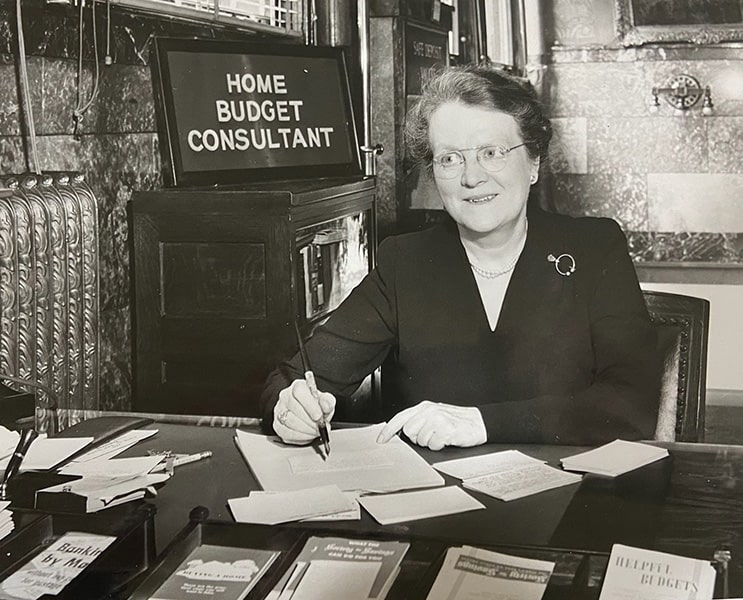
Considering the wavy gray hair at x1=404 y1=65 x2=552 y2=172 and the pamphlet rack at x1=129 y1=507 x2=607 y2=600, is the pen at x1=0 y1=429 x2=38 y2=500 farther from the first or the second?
the wavy gray hair at x1=404 y1=65 x2=552 y2=172

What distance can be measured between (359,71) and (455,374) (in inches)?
37.2

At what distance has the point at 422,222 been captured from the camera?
87.7 inches

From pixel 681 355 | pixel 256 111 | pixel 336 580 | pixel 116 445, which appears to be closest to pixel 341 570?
pixel 336 580

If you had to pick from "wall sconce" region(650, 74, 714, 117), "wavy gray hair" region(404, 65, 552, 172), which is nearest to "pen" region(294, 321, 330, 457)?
"wavy gray hair" region(404, 65, 552, 172)

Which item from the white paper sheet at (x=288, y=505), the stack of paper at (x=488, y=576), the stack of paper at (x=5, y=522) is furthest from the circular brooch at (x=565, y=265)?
the stack of paper at (x=5, y=522)

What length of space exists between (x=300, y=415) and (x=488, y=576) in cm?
58

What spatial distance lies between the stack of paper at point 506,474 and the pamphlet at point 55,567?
53 cm

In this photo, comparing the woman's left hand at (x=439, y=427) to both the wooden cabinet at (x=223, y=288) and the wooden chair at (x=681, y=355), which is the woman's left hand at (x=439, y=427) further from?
the wooden cabinet at (x=223, y=288)

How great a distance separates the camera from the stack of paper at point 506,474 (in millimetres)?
1345

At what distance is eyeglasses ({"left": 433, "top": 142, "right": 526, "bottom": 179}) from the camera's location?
1.88 m

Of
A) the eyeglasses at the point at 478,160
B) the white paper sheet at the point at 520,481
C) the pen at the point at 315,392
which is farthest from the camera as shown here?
the eyeglasses at the point at 478,160

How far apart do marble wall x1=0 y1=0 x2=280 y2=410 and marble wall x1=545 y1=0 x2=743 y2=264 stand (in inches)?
39.8

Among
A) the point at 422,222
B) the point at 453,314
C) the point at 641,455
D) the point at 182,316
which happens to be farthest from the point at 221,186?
the point at 641,455

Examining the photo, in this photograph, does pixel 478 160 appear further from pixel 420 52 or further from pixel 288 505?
pixel 288 505
